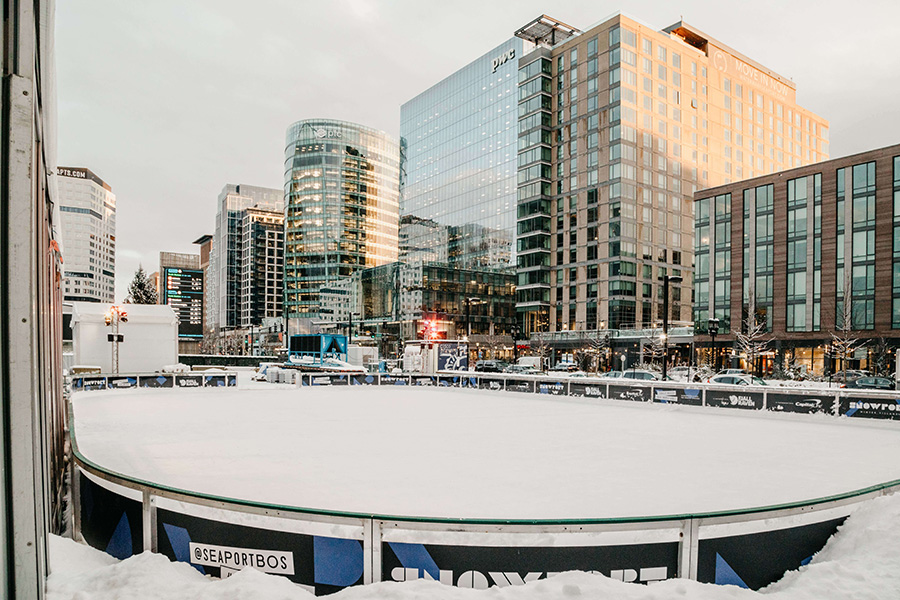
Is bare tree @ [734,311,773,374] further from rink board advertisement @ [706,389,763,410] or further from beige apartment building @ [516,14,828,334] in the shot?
rink board advertisement @ [706,389,763,410]

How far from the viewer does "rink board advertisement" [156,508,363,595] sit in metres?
5.18

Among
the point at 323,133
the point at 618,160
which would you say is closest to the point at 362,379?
the point at 618,160

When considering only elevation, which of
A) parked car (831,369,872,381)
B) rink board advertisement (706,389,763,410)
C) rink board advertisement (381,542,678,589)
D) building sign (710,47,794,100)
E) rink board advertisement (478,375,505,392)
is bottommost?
parked car (831,369,872,381)

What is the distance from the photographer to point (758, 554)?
5.61 meters

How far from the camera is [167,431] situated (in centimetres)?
1503

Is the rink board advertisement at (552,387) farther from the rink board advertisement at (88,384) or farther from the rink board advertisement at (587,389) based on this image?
the rink board advertisement at (88,384)

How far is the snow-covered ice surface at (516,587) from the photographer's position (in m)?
4.84

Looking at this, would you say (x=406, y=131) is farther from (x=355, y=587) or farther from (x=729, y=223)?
(x=355, y=587)

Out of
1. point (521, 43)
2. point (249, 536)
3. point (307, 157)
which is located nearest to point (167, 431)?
point (249, 536)

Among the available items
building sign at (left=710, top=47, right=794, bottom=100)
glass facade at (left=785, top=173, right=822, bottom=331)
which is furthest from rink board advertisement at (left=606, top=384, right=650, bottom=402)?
building sign at (left=710, top=47, right=794, bottom=100)

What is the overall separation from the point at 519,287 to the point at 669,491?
88.5m

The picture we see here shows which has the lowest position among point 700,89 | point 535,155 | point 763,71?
point 535,155

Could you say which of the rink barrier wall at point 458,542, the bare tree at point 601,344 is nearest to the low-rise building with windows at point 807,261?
the bare tree at point 601,344

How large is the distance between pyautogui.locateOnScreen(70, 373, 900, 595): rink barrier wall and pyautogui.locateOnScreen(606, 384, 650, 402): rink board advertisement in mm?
18303
